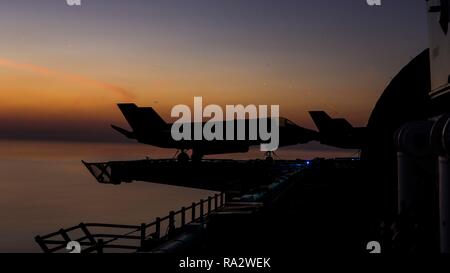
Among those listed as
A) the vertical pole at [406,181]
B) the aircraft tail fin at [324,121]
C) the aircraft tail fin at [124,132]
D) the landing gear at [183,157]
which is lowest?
the landing gear at [183,157]

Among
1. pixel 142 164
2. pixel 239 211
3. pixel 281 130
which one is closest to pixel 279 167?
pixel 281 130

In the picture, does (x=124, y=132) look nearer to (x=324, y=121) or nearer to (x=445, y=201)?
(x=324, y=121)

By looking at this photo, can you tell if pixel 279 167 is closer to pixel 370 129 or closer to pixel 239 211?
pixel 370 129

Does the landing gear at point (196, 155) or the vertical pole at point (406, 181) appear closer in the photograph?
the vertical pole at point (406, 181)

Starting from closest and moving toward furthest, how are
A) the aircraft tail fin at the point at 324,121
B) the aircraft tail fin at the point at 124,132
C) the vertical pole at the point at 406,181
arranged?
the vertical pole at the point at 406,181 → the aircraft tail fin at the point at 124,132 → the aircraft tail fin at the point at 324,121

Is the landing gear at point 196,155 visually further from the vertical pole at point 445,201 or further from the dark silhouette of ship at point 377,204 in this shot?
the vertical pole at point 445,201

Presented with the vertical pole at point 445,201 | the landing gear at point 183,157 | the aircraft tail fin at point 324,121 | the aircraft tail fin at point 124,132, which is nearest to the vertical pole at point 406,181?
the vertical pole at point 445,201

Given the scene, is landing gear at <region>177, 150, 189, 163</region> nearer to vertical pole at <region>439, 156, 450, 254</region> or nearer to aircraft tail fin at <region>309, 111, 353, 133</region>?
aircraft tail fin at <region>309, 111, 353, 133</region>

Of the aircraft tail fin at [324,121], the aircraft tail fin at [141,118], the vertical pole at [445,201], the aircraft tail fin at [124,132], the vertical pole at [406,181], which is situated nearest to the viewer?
the vertical pole at [445,201]

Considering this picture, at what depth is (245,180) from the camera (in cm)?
5816
